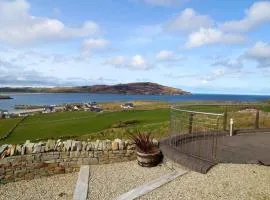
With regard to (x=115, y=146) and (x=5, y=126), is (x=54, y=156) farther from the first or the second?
(x=5, y=126)

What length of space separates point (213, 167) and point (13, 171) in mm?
5905

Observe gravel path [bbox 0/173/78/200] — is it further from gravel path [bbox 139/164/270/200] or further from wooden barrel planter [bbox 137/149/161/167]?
gravel path [bbox 139/164/270/200]

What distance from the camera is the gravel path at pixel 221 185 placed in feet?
25.3

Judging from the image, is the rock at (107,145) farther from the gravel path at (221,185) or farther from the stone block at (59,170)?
the gravel path at (221,185)

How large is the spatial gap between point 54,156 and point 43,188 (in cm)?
Answer: 134

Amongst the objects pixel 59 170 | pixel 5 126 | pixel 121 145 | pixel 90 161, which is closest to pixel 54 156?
pixel 59 170

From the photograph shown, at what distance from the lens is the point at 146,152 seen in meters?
10.8

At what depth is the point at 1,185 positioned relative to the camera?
10.2 m

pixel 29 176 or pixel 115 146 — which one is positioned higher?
pixel 115 146

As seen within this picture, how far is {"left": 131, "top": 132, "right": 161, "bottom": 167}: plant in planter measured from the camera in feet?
34.6

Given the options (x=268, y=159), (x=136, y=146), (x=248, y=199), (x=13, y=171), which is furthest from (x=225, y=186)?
(x=13, y=171)

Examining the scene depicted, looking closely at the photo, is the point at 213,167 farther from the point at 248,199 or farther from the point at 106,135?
the point at 106,135

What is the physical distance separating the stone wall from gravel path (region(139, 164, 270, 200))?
304 centimetres

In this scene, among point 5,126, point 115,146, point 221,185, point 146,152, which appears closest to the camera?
point 221,185
